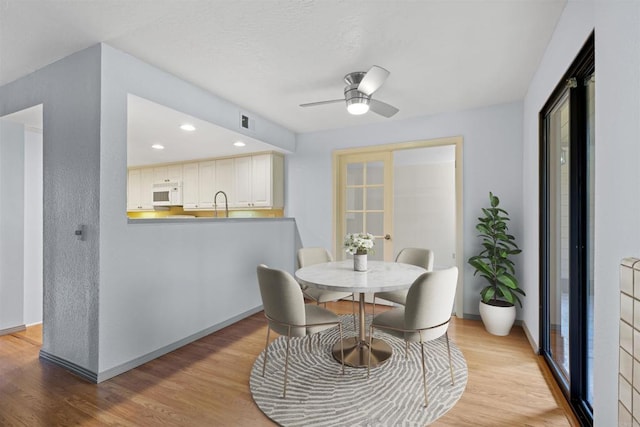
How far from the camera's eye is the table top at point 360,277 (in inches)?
81.7

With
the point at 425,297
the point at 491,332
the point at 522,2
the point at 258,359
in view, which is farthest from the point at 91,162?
the point at 491,332

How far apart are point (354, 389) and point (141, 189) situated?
19.0 feet

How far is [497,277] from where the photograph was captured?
3139 mm

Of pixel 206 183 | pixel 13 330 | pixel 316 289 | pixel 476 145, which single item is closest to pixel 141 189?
pixel 206 183

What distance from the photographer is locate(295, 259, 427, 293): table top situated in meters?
2.08

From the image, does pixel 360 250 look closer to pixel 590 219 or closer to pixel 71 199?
pixel 590 219

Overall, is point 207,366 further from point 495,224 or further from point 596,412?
Answer: point 495,224

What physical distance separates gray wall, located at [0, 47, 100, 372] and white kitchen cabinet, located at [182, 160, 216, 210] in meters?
2.69

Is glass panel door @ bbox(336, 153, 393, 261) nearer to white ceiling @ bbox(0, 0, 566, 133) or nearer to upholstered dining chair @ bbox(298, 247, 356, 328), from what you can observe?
upholstered dining chair @ bbox(298, 247, 356, 328)

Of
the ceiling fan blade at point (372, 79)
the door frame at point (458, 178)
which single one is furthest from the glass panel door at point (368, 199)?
the ceiling fan blade at point (372, 79)

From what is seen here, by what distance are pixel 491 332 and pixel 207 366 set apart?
2770mm

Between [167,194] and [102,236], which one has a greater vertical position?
[167,194]

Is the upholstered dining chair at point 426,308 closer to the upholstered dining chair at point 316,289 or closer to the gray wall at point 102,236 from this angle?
the upholstered dining chair at point 316,289

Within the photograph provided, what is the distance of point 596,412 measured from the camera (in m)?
1.41
